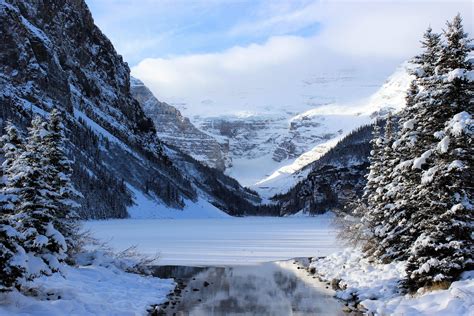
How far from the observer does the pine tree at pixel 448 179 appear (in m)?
18.5

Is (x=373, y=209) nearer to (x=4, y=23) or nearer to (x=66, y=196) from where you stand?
(x=66, y=196)

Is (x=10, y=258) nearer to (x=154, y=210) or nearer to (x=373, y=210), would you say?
(x=373, y=210)

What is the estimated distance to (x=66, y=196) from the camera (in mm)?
21500

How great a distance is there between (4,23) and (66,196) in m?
131

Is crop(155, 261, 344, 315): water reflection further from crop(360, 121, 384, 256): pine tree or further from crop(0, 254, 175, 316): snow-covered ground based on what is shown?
crop(360, 121, 384, 256): pine tree

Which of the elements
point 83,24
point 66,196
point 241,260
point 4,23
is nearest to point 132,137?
point 83,24

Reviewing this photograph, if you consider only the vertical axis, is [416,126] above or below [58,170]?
above

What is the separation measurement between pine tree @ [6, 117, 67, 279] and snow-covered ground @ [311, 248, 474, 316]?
12.8m

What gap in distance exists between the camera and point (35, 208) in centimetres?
1866

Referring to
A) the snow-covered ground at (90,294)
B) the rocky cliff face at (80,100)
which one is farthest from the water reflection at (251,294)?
the rocky cliff face at (80,100)

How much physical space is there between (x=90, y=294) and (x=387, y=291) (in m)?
13.0

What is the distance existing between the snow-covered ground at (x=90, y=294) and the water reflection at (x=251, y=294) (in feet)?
4.56

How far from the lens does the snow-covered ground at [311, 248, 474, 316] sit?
16859 mm

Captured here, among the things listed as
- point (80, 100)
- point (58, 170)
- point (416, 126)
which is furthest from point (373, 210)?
point (80, 100)
